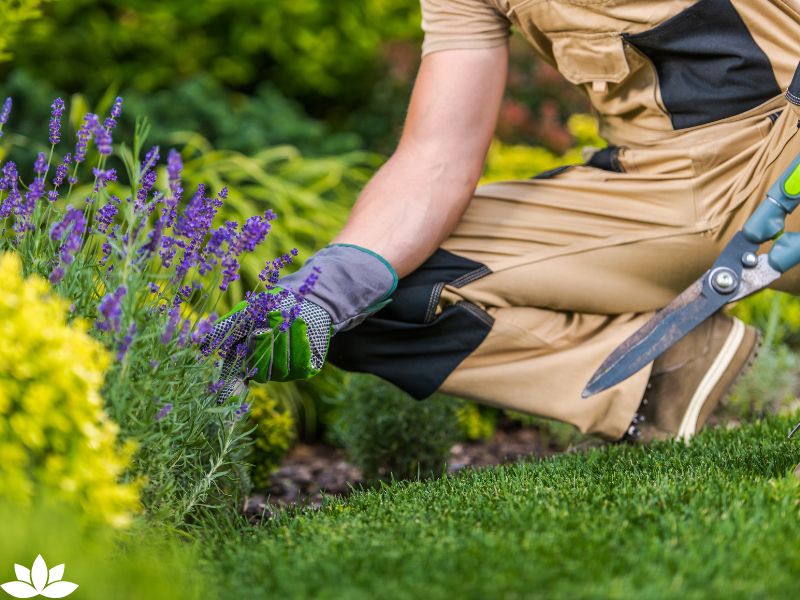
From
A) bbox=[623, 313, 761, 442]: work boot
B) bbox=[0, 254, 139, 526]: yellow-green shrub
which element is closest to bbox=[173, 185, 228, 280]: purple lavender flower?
bbox=[0, 254, 139, 526]: yellow-green shrub

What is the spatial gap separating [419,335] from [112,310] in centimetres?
109

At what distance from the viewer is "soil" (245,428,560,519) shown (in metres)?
2.86

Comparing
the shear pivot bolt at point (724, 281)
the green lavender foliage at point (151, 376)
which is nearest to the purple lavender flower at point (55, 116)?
the green lavender foliage at point (151, 376)

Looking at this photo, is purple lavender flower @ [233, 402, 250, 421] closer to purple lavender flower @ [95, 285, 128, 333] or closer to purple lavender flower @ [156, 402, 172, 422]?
purple lavender flower @ [156, 402, 172, 422]

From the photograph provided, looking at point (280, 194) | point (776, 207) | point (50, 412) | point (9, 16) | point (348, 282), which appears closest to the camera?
point (50, 412)

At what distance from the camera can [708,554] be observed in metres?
1.38

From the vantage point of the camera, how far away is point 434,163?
246 cm

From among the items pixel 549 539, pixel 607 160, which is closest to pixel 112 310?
pixel 549 539

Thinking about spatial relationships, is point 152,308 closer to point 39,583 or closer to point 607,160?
point 39,583

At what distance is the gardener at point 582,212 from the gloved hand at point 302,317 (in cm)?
7

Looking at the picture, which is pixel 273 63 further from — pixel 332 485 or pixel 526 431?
pixel 332 485

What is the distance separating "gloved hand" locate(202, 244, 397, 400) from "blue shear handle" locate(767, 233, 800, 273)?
2.76ft

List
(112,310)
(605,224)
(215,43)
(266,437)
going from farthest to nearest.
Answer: (215,43)
(266,437)
(605,224)
(112,310)

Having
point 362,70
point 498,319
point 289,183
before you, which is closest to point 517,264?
point 498,319
